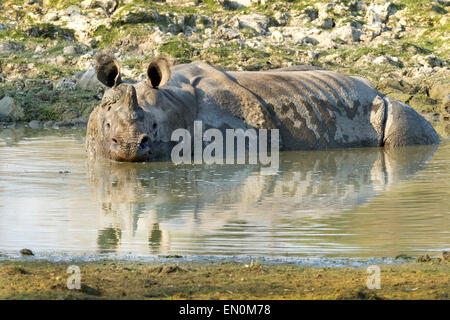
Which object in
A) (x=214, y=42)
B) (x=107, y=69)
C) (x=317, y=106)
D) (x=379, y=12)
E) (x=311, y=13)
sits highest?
(x=379, y=12)

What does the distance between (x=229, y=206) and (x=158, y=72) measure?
3.99m

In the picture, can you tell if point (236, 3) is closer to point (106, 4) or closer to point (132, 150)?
point (106, 4)

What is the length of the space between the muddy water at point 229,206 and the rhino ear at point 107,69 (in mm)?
1177

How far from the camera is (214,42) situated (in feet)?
75.7

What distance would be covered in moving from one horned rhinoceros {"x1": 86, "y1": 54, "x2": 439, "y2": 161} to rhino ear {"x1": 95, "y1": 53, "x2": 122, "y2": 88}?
1 centimetres

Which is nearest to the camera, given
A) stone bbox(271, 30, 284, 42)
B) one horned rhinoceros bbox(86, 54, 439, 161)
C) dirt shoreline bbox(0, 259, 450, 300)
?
dirt shoreline bbox(0, 259, 450, 300)

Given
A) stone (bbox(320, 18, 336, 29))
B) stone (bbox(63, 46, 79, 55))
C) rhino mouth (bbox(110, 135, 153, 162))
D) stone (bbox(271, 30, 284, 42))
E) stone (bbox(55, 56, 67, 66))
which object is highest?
stone (bbox(320, 18, 336, 29))

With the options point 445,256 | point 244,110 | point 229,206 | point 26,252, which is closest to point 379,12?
point 244,110

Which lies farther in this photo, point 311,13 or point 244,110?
point 311,13

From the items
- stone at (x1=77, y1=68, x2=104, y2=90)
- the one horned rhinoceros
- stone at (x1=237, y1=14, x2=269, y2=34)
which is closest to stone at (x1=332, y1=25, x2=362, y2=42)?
stone at (x1=237, y1=14, x2=269, y2=34)

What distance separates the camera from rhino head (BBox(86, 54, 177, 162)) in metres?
9.80

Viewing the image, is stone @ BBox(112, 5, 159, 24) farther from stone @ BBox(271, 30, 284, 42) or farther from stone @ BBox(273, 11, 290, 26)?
stone @ BBox(273, 11, 290, 26)
